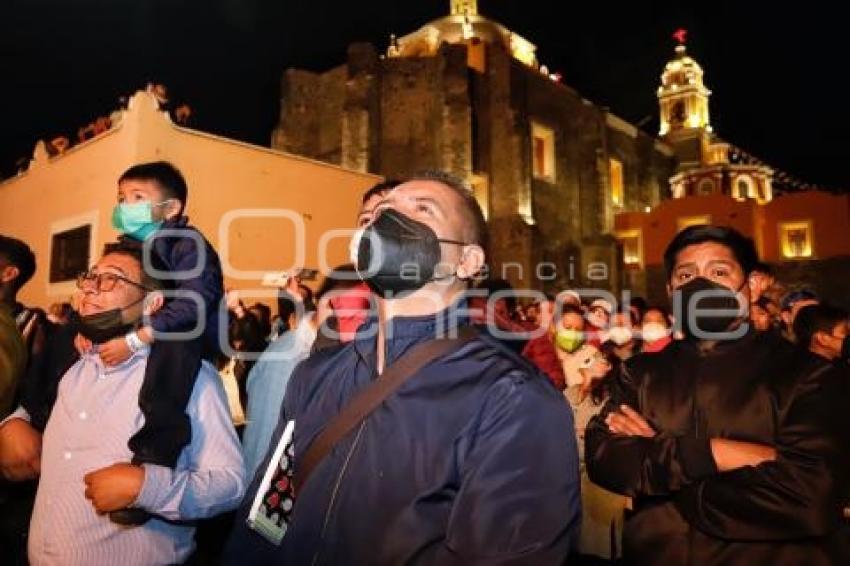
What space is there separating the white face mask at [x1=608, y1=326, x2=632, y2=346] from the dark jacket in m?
4.00

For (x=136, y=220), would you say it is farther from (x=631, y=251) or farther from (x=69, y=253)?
(x=631, y=251)

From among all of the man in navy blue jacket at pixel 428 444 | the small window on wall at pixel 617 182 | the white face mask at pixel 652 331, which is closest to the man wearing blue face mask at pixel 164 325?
the man in navy blue jacket at pixel 428 444

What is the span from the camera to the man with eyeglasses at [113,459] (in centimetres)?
242

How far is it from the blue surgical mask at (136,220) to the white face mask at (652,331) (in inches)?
176

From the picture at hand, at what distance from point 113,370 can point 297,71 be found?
33757 millimetres

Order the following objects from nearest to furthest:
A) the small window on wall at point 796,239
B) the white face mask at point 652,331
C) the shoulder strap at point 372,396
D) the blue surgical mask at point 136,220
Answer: the shoulder strap at point 372,396 → the blue surgical mask at point 136,220 → the white face mask at point 652,331 → the small window on wall at point 796,239

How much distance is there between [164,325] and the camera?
2910mm

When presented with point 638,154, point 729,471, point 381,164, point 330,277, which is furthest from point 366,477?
point 638,154

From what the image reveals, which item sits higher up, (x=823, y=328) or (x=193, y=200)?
(x=193, y=200)

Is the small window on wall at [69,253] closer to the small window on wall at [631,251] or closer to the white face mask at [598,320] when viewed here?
the white face mask at [598,320]

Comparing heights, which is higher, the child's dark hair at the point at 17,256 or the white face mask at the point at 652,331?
the child's dark hair at the point at 17,256

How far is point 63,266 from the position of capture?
Answer: 43.2ft

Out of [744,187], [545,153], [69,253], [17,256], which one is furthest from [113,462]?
[744,187]

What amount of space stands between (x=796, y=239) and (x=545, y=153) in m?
13.9
